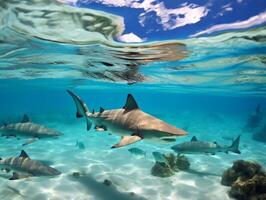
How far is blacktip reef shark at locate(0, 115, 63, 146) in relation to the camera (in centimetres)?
1172

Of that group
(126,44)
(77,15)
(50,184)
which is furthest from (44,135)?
(126,44)

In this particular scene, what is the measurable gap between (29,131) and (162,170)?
6446 millimetres

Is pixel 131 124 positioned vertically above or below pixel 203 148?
above

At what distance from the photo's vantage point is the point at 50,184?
36.5ft

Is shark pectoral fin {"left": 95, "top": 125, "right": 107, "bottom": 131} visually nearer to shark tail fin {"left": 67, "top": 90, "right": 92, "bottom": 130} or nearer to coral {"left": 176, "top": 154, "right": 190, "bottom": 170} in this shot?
shark tail fin {"left": 67, "top": 90, "right": 92, "bottom": 130}

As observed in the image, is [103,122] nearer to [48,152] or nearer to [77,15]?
[77,15]

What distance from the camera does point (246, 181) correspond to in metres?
9.88

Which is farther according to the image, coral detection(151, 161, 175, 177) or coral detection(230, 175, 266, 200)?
coral detection(151, 161, 175, 177)

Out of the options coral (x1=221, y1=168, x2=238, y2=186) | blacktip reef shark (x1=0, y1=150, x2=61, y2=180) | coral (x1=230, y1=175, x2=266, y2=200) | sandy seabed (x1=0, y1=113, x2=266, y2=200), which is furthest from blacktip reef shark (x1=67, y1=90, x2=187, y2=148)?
coral (x1=221, y1=168, x2=238, y2=186)

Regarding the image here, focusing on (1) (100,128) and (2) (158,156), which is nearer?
(1) (100,128)

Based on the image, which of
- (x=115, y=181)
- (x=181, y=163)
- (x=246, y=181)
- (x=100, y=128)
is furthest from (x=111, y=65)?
(x=246, y=181)

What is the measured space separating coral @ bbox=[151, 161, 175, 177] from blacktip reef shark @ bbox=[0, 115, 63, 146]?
16.2 feet

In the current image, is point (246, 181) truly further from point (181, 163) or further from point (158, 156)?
point (181, 163)

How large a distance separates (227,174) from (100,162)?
6.92 meters
